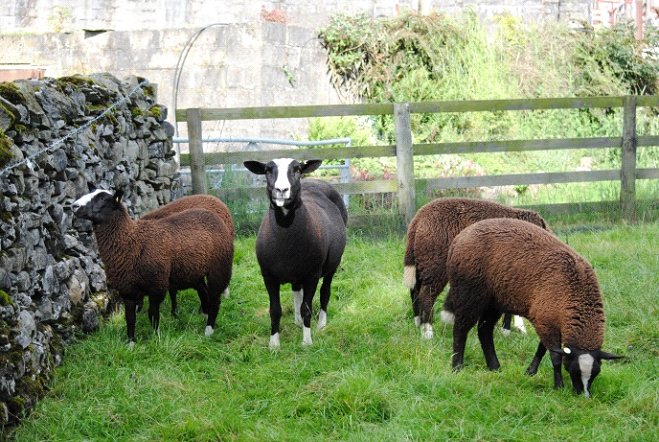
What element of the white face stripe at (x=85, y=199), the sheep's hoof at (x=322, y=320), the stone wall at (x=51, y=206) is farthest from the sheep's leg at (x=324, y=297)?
the white face stripe at (x=85, y=199)

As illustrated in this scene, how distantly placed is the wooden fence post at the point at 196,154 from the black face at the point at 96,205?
3657 millimetres

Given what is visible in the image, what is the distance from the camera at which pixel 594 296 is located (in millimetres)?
5465

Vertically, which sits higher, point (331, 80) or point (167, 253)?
point (331, 80)

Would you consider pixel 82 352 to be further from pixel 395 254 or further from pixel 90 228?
pixel 395 254

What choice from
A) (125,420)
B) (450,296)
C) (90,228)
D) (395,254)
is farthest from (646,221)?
(125,420)

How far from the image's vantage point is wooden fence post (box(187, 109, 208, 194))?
10148mm

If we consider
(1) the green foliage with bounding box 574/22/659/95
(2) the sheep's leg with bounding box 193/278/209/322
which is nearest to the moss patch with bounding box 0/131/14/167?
(2) the sheep's leg with bounding box 193/278/209/322

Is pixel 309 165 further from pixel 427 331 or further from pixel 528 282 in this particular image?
pixel 528 282

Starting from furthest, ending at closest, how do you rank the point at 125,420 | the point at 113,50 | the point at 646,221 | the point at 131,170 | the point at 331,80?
the point at 331,80, the point at 113,50, the point at 646,221, the point at 131,170, the point at 125,420

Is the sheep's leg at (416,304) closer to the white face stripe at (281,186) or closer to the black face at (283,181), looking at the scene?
the black face at (283,181)

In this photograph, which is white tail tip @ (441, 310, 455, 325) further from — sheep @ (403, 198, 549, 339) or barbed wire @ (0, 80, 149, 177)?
barbed wire @ (0, 80, 149, 177)

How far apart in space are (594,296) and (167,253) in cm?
330

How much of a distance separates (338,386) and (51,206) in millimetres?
2536

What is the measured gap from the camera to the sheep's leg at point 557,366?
534 centimetres
